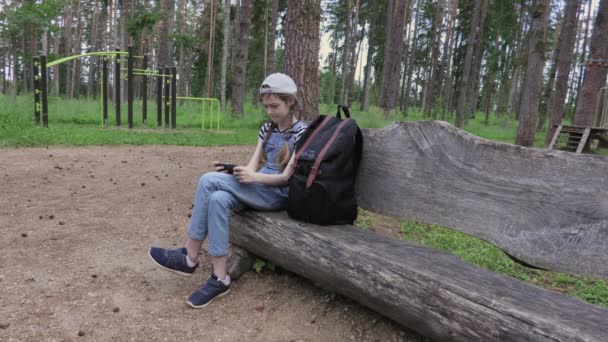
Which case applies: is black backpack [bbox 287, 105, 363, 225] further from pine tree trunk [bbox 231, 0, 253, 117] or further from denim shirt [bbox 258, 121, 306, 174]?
pine tree trunk [bbox 231, 0, 253, 117]

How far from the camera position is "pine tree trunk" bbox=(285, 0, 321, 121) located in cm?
487

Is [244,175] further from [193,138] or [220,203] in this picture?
[193,138]

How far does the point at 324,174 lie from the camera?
8.14 feet

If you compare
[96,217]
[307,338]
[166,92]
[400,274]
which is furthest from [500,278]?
[166,92]

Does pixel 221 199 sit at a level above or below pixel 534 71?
below

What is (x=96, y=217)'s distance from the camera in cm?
416

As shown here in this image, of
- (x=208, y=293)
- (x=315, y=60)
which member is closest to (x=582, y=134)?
(x=315, y=60)

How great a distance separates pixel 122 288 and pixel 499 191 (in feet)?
8.12

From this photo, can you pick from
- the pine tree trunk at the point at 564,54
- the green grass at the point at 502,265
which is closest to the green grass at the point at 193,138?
the green grass at the point at 502,265

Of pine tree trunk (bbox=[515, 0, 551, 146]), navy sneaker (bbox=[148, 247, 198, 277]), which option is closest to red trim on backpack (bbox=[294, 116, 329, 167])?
navy sneaker (bbox=[148, 247, 198, 277])

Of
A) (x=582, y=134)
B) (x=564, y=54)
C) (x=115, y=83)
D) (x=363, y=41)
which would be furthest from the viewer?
(x=363, y=41)

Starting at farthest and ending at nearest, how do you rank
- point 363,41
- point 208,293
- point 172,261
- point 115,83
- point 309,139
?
point 363,41 → point 115,83 → point 172,261 → point 208,293 → point 309,139

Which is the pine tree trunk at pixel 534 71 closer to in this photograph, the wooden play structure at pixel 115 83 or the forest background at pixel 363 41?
the forest background at pixel 363 41

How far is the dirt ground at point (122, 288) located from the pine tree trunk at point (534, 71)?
9034 mm
